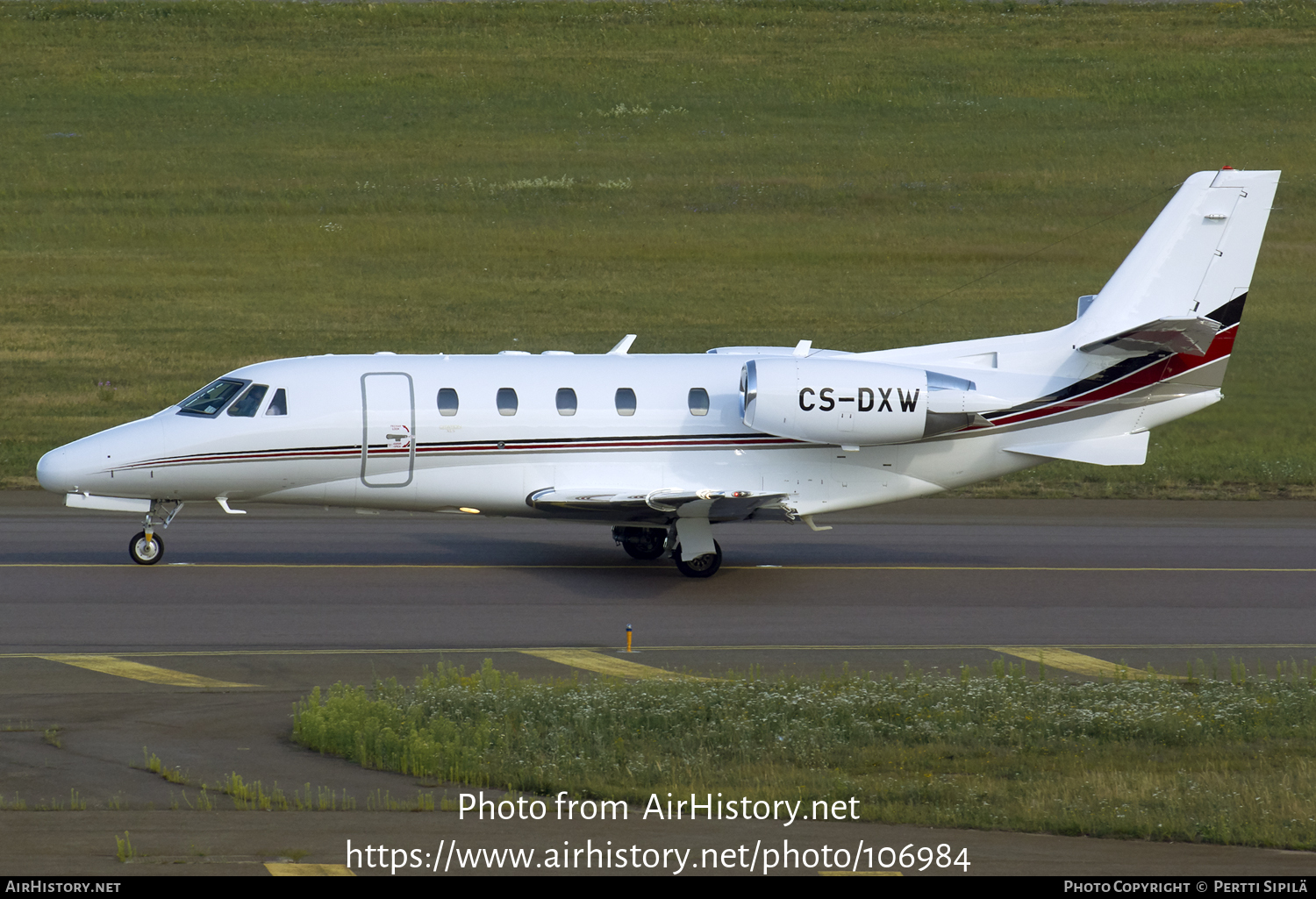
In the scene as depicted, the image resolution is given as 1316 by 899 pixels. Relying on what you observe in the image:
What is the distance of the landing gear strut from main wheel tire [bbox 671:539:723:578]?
141cm

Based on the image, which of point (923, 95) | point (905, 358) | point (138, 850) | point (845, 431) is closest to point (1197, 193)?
point (905, 358)

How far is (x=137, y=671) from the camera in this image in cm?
1623

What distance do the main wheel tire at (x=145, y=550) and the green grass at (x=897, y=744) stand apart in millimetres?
7689

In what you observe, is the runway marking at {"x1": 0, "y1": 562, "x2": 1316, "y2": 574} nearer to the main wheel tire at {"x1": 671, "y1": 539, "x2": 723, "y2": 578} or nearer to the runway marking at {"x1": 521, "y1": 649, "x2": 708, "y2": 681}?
the main wheel tire at {"x1": 671, "y1": 539, "x2": 723, "y2": 578}

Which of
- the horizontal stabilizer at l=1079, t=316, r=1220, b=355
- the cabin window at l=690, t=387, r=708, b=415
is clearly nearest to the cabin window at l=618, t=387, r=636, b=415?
the cabin window at l=690, t=387, r=708, b=415

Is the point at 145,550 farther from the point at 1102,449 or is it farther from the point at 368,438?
the point at 1102,449

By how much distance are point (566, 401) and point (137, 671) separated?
7349 millimetres

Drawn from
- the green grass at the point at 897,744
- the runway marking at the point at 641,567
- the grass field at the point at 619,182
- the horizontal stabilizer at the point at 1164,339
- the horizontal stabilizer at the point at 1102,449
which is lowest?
the green grass at the point at 897,744

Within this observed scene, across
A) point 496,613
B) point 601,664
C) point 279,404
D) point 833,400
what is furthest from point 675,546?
point 279,404

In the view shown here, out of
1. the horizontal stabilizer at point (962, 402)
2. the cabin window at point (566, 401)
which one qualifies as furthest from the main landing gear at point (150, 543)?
the horizontal stabilizer at point (962, 402)

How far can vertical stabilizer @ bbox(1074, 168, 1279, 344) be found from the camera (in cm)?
2222

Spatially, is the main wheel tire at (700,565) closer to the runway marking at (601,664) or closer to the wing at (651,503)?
the wing at (651,503)

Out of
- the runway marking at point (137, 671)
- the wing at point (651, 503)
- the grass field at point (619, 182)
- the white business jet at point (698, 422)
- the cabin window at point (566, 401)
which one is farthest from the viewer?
the grass field at point (619, 182)

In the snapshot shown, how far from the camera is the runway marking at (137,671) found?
15.8 meters
